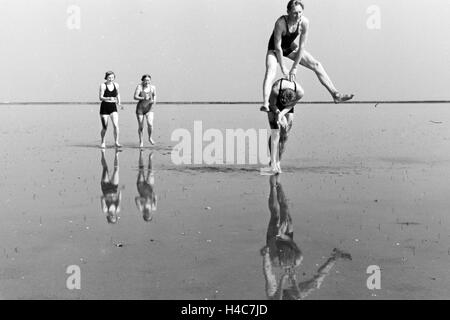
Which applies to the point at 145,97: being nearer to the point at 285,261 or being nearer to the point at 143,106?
the point at 143,106

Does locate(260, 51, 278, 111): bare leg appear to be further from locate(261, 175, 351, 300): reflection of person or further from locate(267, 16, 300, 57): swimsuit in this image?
locate(261, 175, 351, 300): reflection of person

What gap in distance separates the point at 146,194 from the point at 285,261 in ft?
14.9

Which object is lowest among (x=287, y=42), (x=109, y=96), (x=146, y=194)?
(x=146, y=194)

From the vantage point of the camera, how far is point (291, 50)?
11.5m

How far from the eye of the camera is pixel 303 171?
41.8 feet

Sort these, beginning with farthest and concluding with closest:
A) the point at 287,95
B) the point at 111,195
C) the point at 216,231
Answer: the point at 287,95, the point at 111,195, the point at 216,231

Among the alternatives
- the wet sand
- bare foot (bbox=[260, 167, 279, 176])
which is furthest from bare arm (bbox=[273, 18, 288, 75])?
the wet sand

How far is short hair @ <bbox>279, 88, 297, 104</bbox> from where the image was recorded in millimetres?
11773

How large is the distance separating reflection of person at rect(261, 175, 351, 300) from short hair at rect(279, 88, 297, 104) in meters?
4.20

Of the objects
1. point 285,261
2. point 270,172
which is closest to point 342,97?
point 270,172

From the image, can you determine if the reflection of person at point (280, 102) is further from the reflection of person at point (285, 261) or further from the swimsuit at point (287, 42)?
the reflection of person at point (285, 261)

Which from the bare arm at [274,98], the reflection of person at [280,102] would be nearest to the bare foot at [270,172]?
the reflection of person at [280,102]
